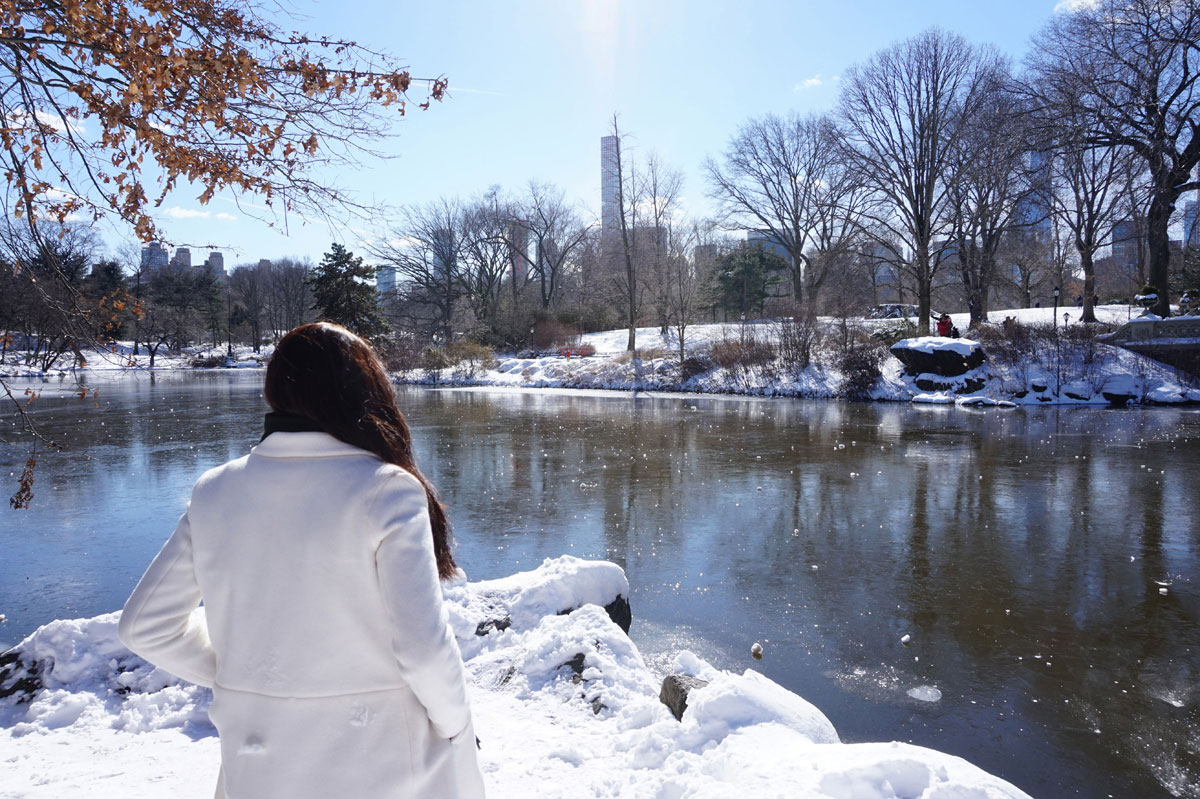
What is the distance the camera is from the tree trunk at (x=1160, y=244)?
23.3 m

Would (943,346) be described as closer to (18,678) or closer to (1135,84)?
(1135,84)

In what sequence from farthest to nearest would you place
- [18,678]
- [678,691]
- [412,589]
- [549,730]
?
[18,678]
[678,691]
[549,730]
[412,589]

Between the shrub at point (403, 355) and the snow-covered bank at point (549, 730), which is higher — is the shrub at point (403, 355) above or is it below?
above

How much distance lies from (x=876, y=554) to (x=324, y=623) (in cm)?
767

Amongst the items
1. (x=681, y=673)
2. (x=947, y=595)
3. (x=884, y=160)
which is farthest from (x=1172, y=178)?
(x=681, y=673)

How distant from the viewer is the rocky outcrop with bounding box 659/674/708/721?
4.23 metres

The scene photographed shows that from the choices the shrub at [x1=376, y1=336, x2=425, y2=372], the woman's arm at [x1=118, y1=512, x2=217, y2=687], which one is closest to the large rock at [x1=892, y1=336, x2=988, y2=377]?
the shrub at [x1=376, y1=336, x2=425, y2=372]

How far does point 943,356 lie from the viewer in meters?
25.7

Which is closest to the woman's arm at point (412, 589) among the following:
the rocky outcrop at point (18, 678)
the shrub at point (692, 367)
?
the rocky outcrop at point (18, 678)

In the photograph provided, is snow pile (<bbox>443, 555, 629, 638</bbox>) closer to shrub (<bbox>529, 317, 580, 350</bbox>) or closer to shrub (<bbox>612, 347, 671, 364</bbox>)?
shrub (<bbox>612, 347, 671, 364</bbox>)

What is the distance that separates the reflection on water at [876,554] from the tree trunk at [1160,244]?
→ 965 cm

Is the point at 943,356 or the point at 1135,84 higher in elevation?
the point at 1135,84

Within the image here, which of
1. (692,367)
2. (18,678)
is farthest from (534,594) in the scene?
(692,367)

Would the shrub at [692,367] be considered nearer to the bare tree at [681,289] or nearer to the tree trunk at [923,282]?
the bare tree at [681,289]
